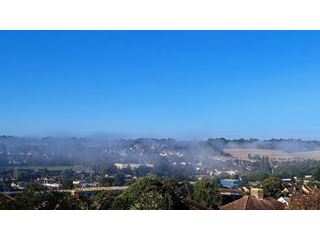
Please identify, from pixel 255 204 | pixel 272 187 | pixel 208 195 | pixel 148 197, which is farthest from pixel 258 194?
pixel 148 197

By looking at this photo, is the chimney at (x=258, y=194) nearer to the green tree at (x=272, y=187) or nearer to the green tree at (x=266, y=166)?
A: the green tree at (x=272, y=187)

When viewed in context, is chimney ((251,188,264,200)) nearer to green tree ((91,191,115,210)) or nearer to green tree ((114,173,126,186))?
green tree ((91,191,115,210))

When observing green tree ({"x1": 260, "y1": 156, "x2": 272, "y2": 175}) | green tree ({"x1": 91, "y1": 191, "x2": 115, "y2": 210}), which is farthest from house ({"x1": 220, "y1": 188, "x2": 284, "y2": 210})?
green tree ({"x1": 260, "y1": 156, "x2": 272, "y2": 175})

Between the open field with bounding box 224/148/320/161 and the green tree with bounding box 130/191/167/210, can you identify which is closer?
the green tree with bounding box 130/191/167/210

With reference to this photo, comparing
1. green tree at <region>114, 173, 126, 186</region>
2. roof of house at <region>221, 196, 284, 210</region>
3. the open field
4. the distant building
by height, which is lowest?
roof of house at <region>221, 196, 284, 210</region>
